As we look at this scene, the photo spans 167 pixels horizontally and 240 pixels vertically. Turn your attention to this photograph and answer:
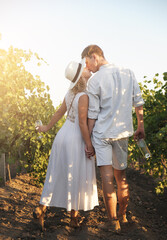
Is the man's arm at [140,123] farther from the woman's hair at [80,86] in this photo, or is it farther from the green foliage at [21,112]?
the green foliage at [21,112]

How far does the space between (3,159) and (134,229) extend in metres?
3.38

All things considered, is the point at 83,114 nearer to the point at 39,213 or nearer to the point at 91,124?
the point at 91,124

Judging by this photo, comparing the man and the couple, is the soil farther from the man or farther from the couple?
the man

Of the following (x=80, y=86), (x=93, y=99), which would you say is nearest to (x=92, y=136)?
(x=93, y=99)

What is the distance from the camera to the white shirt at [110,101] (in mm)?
2982

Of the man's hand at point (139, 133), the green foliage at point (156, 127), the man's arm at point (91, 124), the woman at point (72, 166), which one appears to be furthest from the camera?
the green foliage at point (156, 127)

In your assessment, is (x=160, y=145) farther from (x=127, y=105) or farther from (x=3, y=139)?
(x=3, y=139)

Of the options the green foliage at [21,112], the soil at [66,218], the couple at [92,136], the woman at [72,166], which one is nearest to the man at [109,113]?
the couple at [92,136]

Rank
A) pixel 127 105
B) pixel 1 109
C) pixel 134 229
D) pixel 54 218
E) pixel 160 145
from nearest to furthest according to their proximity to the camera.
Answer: pixel 127 105 → pixel 134 229 → pixel 54 218 → pixel 160 145 → pixel 1 109

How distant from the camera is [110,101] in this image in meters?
2.98

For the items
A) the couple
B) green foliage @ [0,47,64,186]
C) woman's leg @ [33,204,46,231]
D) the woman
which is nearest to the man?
the couple

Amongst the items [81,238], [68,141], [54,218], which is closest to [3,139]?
[54,218]

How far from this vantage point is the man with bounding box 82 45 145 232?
9.77ft

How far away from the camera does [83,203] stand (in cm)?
323
